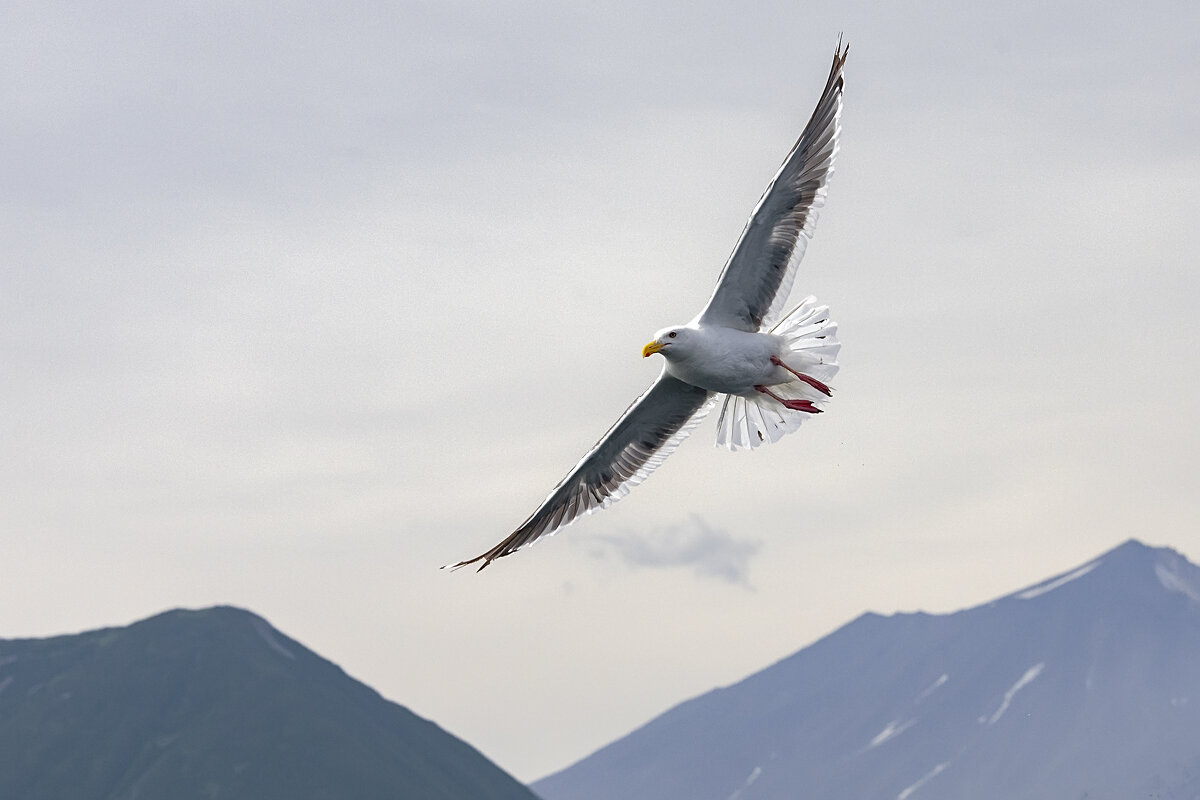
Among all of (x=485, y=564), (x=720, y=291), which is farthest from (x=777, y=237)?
(x=485, y=564)

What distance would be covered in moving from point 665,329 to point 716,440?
315 centimetres

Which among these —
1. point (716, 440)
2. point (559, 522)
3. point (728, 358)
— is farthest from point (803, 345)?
point (559, 522)

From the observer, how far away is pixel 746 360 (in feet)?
80.5

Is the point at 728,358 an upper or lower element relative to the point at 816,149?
lower

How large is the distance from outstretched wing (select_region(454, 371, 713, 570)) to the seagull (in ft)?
0.06

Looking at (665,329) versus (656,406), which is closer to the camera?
(665,329)

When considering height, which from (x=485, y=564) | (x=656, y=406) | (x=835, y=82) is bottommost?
(x=485, y=564)

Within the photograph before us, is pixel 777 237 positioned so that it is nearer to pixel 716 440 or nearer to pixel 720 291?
pixel 720 291

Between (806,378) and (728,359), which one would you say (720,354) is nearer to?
(728,359)

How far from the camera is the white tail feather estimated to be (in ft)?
81.1

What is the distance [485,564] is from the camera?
2572 cm

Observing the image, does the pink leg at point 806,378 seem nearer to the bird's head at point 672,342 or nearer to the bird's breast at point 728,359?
the bird's breast at point 728,359

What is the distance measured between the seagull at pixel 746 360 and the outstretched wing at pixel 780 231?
0.05 ft

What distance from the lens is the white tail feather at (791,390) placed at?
81.1ft
